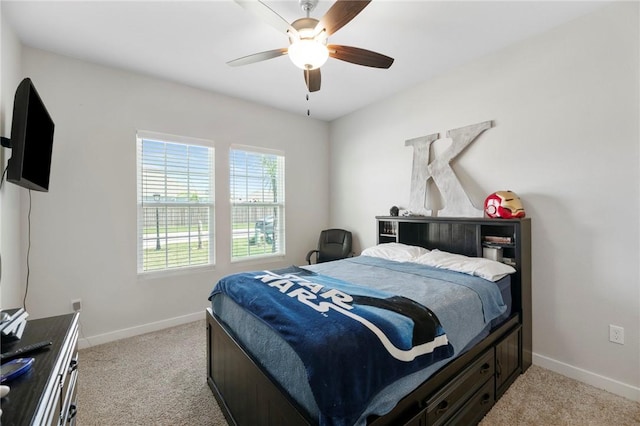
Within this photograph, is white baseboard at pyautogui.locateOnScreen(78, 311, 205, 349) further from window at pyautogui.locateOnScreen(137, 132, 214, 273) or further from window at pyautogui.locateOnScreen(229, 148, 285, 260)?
window at pyautogui.locateOnScreen(229, 148, 285, 260)

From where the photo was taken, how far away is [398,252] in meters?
2.86

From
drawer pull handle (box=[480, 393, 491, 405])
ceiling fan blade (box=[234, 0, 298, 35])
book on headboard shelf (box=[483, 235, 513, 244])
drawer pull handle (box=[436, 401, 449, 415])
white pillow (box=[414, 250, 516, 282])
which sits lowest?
drawer pull handle (box=[480, 393, 491, 405])

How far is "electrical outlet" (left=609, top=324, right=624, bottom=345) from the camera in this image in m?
2.01

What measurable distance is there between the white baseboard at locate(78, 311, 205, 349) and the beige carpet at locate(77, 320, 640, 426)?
0.14m

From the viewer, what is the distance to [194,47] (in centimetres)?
251

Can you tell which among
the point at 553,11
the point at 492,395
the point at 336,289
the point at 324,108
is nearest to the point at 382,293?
the point at 336,289

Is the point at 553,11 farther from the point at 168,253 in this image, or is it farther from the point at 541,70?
the point at 168,253

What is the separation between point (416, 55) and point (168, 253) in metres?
3.44

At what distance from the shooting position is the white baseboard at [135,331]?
2693 mm

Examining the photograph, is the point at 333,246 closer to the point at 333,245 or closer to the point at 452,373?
the point at 333,245

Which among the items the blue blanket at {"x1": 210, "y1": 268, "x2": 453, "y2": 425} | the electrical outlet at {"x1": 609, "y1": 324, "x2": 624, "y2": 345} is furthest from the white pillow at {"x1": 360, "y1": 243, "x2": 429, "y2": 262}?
the electrical outlet at {"x1": 609, "y1": 324, "x2": 624, "y2": 345}

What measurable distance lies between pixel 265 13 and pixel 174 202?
2389 mm

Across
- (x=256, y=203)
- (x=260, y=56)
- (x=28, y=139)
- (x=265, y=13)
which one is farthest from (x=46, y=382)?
(x=256, y=203)

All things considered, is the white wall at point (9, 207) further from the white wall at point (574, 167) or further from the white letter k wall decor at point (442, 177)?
the white wall at point (574, 167)
